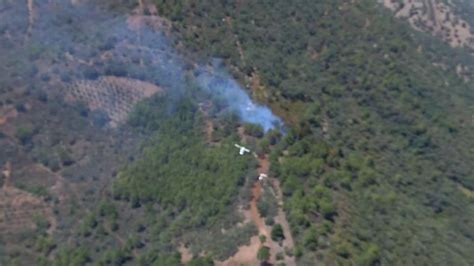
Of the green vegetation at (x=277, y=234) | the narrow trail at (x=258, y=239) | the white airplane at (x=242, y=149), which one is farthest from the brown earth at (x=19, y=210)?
the green vegetation at (x=277, y=234)

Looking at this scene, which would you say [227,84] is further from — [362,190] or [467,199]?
[467,199]

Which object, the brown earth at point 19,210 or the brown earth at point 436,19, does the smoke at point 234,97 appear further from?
the brown earth at point 436,19

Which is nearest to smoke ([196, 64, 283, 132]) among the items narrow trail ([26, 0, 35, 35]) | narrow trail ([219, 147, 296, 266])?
narrow trail ([219, 147, 296, 266])

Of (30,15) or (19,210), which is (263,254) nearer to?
(19,210)

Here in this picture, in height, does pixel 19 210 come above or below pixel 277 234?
below

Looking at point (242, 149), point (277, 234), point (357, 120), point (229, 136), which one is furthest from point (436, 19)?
point (277, 234)

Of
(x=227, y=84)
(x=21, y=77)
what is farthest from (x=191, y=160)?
(x=21, y=77)
